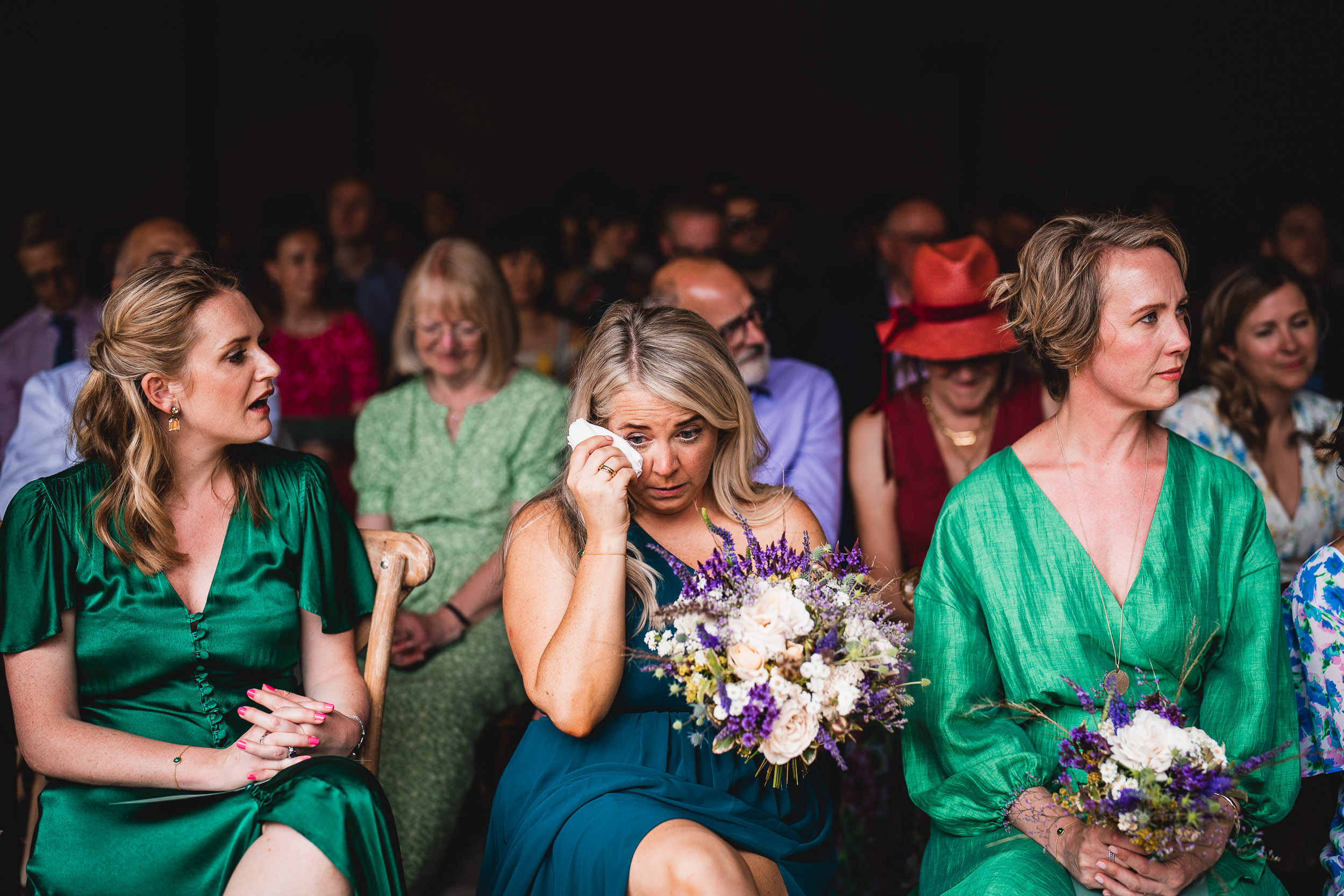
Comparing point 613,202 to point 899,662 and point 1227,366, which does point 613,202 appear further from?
point 899,662

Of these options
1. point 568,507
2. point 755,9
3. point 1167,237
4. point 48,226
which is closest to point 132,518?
point 568,507

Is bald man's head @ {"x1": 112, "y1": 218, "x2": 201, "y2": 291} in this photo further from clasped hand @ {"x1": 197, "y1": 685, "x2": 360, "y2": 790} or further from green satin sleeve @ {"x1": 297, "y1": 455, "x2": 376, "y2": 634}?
clasped hand @ {"x1": 197, "y1": 685, "x2": 360, "y2": 790}

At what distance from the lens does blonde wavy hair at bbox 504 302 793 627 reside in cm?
234

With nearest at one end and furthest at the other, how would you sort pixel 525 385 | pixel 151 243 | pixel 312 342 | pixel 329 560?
1. pixel 329 560
2. pixel 525 385
3. pixel 151 243
4. pixel 312 342

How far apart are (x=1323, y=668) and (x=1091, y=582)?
0.53m

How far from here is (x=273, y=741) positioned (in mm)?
2076

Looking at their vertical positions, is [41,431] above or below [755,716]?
above

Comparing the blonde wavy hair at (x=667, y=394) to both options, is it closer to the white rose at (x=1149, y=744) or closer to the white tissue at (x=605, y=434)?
the white tissue at (x=605, y=434)

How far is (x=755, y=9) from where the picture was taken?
898cm

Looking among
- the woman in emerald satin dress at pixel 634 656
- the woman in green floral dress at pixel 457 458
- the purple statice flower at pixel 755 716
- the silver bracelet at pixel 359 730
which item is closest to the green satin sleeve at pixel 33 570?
the silver bracelet at pixel 359 730

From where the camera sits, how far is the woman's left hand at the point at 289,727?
6.80 ft

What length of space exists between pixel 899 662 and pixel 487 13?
25.5ft

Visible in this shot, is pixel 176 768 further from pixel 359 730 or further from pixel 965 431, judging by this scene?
pixel 965 431

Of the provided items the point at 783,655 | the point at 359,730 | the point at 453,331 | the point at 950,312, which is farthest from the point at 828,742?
the point at 453,331
